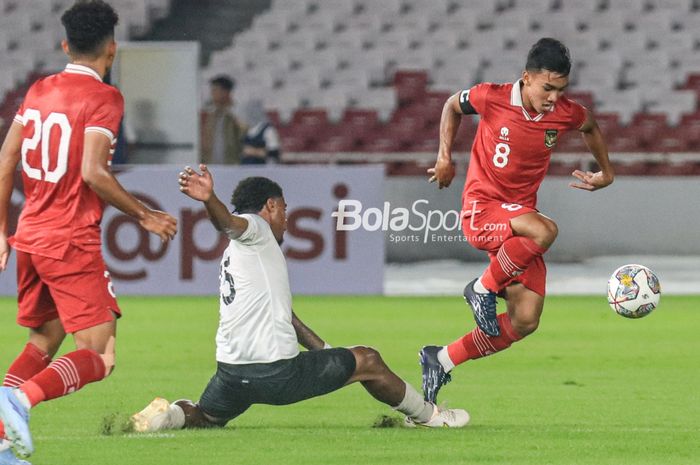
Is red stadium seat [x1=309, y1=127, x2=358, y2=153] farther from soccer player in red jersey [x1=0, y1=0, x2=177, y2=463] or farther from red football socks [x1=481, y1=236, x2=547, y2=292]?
soccer player in red jersey [x1=0, y1=0, x2=177, y2=463]

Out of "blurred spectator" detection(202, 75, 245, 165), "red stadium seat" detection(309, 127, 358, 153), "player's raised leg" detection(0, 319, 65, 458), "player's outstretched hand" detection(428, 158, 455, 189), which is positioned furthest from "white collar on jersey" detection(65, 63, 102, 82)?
"red stadium seat" detection(309, 127, 358, 153)

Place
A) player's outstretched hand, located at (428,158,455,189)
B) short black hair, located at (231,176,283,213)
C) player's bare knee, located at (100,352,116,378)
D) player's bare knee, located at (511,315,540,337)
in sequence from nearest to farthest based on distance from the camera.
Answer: player's bare knee, located at (100,352,116,378) < short black hair, located at (231,176,283,213) < player's outstretched hand, located at (428,158,455,189) < player's bare knee, located at (511,315,540,337)

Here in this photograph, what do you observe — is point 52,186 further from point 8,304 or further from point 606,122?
point 606,122

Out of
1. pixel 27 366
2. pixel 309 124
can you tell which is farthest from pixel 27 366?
pixel 309 124

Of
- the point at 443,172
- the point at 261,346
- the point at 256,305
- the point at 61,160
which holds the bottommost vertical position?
the point at 261,346

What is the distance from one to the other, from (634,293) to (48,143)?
13.1ft

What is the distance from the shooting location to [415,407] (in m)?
7.09

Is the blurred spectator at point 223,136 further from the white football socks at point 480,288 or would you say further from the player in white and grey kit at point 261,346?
the player in white and grey kit at point 261,346

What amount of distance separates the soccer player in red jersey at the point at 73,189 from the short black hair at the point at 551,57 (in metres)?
2.54

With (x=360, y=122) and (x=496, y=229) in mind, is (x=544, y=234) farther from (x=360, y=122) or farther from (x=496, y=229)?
(x=360, y=122)

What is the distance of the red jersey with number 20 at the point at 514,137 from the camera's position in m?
8.12

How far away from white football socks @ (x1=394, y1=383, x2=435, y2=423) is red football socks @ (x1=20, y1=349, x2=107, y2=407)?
5.44 feet

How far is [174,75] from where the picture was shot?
1664 cm

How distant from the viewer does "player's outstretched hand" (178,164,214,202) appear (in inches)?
231
